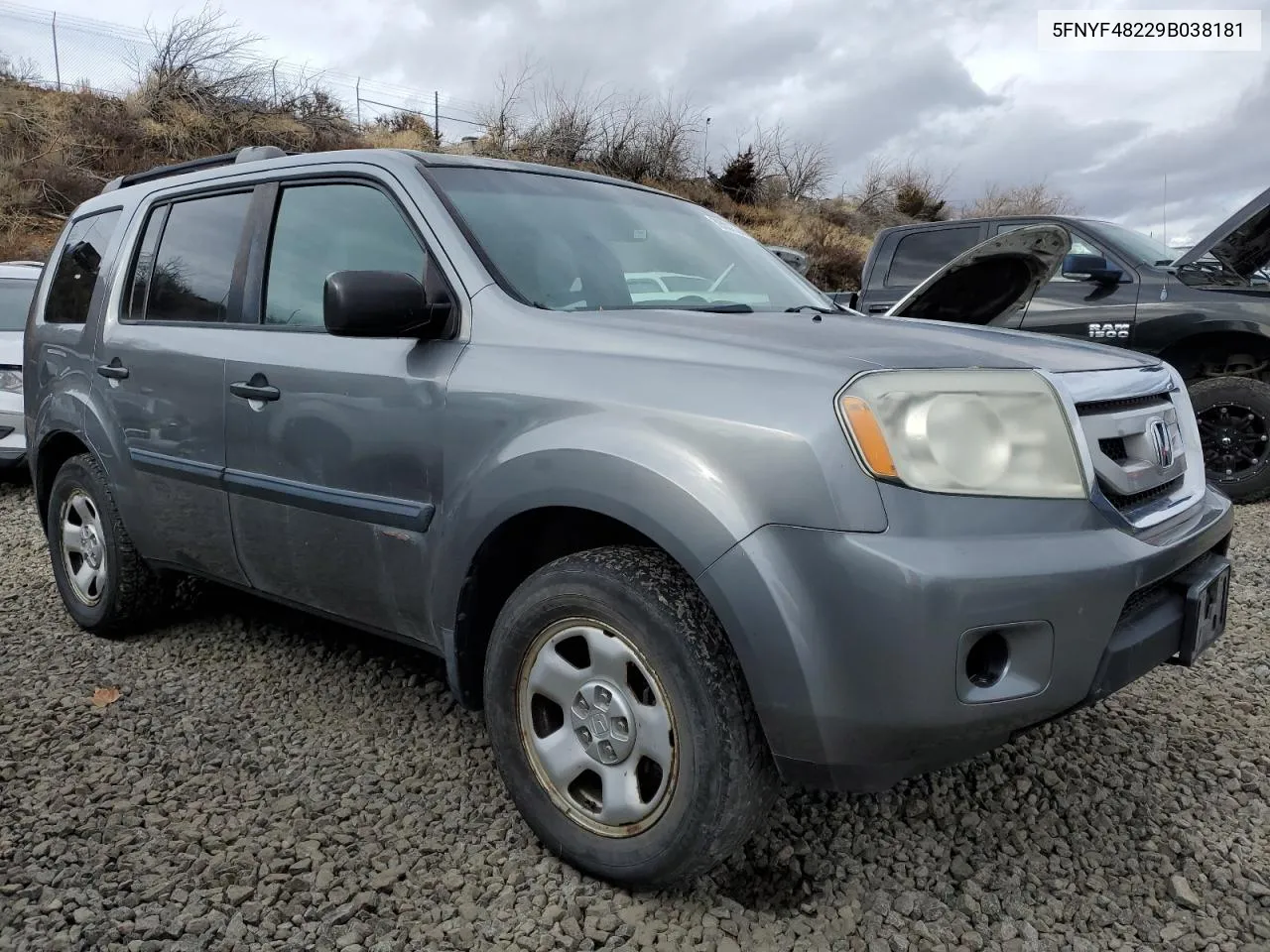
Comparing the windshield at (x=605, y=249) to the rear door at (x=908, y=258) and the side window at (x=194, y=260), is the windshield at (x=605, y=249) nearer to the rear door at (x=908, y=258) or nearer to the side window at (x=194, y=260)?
the side window at (x=194, y=260)

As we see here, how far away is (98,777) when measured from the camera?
8.73 feet

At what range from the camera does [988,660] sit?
1.80m

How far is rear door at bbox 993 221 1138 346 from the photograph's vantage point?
234 inches

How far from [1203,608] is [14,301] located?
8.49 meters

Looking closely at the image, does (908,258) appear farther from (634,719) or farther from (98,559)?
(634,719)

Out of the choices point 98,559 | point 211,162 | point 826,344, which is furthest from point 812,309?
point 98,559

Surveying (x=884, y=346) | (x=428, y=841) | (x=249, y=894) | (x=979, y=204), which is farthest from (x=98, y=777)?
(x=979, y=204)

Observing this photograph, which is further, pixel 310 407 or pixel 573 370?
pixel 310 407

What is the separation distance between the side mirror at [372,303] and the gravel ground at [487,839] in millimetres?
1247

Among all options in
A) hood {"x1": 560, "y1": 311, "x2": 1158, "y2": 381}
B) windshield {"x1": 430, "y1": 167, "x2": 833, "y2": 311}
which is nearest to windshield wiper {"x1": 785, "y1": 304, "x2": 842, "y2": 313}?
windshield {"x1": 430, "y1": 167, "x2": 833, "y2": 311}

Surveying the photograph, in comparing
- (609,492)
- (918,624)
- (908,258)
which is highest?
(908,258)

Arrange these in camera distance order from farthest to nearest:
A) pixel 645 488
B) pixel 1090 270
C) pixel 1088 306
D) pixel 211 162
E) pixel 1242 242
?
pixel 1088 306 → pixel 1090 270 → pixel 1242 242 → pixel 211 162 → pixel 645 488

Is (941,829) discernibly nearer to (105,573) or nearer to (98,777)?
(98,777)

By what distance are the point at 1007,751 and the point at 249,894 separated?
2054mm
